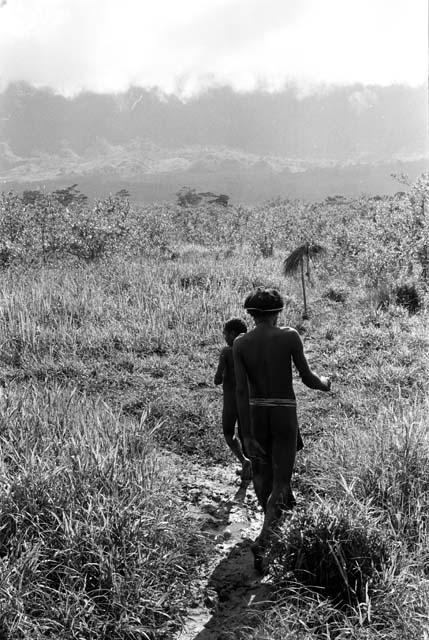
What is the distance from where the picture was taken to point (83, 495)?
3.70 m

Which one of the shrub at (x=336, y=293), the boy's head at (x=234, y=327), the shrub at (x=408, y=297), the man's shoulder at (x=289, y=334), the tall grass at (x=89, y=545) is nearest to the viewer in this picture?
the tall grass at (x=89, y=545)

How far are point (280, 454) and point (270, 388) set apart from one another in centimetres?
46

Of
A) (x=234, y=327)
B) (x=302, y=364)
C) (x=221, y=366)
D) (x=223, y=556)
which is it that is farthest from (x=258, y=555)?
(x=234, y=327)

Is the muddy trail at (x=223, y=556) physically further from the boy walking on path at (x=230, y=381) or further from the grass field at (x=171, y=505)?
the boy walking on path at (x=230, y=381)

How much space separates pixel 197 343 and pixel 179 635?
295 inches

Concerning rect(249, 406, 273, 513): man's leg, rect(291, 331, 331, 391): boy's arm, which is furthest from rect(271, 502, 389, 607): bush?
rect(291, 331, 331, 391): boy's arm

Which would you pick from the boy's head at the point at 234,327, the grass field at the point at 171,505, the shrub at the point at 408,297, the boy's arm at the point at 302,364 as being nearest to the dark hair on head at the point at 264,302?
the boy's arm at the point at 302,364

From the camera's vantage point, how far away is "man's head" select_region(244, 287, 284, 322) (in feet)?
12.3

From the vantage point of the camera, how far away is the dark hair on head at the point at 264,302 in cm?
373

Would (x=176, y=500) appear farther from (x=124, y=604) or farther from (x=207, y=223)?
(x=207, y=223)

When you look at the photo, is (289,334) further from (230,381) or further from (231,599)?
(231,599)

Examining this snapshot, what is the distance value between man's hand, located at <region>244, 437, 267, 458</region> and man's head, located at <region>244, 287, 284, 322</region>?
0.82m

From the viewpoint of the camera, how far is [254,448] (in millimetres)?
3783

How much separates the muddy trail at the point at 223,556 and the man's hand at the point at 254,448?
2.67 feet
